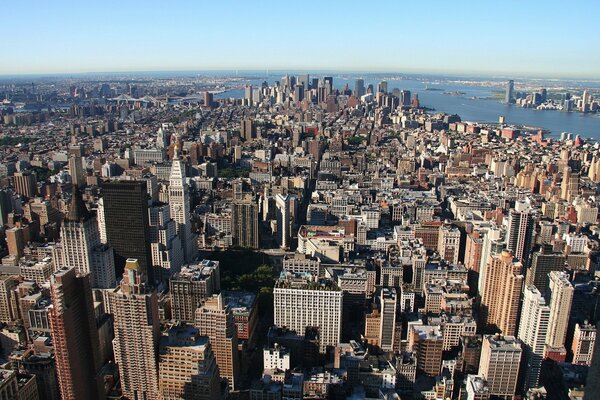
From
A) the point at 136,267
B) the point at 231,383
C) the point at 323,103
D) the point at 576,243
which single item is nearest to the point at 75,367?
the point at 136,267

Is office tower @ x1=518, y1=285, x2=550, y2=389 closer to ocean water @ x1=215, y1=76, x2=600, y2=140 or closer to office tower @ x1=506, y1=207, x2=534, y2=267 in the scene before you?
office tower @ x1=506, y1=207, x2=534, y2=267

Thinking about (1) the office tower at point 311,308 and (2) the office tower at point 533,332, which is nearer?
(2) the office tower at point 533,332

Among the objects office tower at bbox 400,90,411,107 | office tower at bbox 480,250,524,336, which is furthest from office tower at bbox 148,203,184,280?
office tower at bbox 400,90,411,107

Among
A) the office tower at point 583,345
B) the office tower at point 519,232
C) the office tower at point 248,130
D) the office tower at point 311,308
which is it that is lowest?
the office tower at point 583,345

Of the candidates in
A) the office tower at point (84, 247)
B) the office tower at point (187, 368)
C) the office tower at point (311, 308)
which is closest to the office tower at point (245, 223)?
the office tower at point (84, 247)

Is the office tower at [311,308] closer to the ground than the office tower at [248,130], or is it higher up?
closer to the ground

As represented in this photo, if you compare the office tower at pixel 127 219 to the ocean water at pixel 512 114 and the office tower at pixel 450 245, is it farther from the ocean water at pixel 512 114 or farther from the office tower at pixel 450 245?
the ocean water at pixel 512 114
